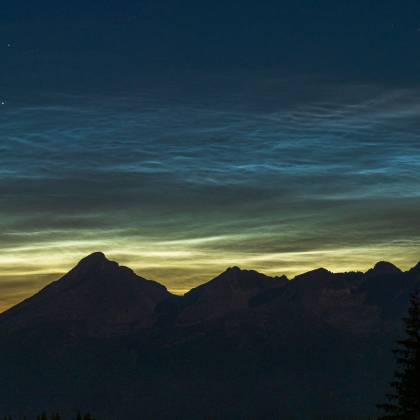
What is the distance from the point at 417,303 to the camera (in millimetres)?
45594

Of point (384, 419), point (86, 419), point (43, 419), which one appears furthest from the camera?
point (43, 419)

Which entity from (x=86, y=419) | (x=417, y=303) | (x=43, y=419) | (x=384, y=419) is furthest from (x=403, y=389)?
(x=43, y=419)

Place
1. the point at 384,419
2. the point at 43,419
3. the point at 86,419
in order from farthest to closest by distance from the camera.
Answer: the point at 43,419 < the point at 86,419 < the point at 384,419

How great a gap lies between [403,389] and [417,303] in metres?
5.42

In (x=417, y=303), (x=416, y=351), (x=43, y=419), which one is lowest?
(x=43, y=419)

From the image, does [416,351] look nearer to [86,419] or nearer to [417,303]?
[417,303]

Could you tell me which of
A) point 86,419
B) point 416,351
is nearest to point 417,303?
point 416,351

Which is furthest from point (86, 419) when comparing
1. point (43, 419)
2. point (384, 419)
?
point (384, 419)

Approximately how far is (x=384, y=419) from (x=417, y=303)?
7.43 meters

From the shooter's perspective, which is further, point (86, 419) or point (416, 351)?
point (86, 419)

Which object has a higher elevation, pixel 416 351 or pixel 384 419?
pixel 416 351

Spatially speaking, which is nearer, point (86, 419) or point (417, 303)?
point (417, 303)

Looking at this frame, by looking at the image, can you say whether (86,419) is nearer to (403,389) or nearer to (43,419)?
(43,419)

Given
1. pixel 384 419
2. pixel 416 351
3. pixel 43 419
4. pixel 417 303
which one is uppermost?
pixel 417 303
